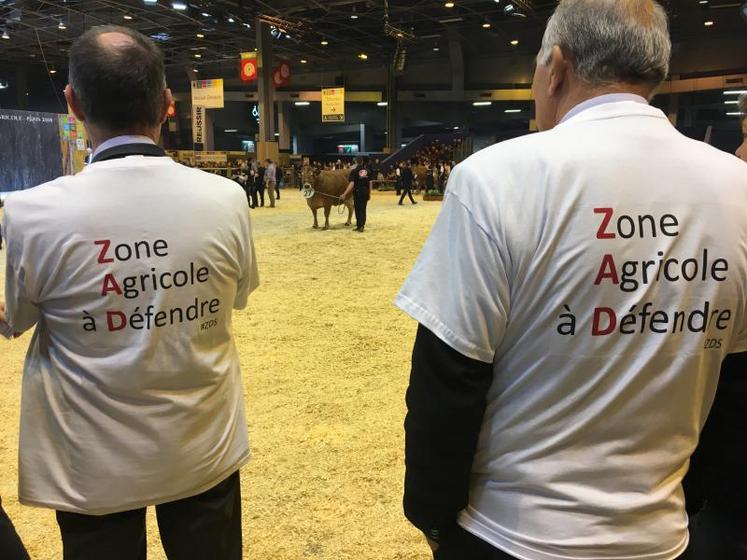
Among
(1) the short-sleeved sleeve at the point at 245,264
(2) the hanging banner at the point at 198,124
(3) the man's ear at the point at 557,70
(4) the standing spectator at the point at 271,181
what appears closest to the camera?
(3) the man's ear at the point at 557,70

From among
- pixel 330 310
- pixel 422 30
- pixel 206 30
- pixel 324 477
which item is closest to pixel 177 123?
pixel 206 30

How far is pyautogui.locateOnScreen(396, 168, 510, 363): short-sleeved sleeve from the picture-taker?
3.21ft

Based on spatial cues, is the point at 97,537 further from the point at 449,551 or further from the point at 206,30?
the point at 206,30

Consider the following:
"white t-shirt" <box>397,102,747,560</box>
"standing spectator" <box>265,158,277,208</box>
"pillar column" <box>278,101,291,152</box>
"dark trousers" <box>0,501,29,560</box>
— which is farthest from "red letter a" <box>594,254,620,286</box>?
"pillar column" <box>278,101,291,152</box>

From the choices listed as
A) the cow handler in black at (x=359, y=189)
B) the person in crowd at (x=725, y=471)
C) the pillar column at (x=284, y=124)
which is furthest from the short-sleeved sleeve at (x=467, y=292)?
the pillar column at (x=284, y=124)

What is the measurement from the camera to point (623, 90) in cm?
105

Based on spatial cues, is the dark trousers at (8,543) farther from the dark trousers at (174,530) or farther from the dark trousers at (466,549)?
the dark trousers at (466,549)

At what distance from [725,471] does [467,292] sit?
918mm

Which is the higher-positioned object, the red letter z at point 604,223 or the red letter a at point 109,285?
the red letter z at point 604,223

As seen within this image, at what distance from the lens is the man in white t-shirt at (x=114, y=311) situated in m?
1.27

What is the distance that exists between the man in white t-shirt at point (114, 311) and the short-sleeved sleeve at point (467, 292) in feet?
2.26

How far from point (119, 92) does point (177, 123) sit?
141ft

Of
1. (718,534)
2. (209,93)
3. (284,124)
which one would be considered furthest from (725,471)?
(284,124)

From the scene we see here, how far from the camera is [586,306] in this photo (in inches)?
38.7
